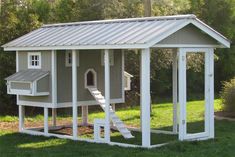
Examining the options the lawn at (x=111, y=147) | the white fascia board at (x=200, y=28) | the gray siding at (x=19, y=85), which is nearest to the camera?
the lawn at (x=111, y=147)

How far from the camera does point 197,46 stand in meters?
13.2

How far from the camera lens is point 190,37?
1302cm

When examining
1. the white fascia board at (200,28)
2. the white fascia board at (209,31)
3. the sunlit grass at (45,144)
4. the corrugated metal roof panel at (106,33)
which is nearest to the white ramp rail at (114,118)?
the sunlit grass at (45,144)

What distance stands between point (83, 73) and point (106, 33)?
181 cm

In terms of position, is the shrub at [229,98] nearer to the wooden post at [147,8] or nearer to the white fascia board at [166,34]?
the wooden post at [147,8]

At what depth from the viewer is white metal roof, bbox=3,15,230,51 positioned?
11930 millimetres

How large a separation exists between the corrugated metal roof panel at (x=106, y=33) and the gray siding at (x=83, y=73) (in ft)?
2.01

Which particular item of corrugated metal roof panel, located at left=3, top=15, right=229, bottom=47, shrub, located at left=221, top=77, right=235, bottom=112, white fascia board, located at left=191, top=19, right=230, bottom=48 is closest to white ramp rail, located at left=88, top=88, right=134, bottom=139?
corrugated metal roof panel, located at left=3, top=15, right=229, bottom=47

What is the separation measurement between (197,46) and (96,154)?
3.89 meters

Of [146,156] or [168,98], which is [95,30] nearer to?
[146,156]

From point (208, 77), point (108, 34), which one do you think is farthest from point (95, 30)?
point (208, 77)

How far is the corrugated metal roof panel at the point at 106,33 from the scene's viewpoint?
39.6ft

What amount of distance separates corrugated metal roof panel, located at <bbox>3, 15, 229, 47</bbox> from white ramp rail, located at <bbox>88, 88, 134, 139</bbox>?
5.32ft

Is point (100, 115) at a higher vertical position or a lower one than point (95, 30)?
lower
